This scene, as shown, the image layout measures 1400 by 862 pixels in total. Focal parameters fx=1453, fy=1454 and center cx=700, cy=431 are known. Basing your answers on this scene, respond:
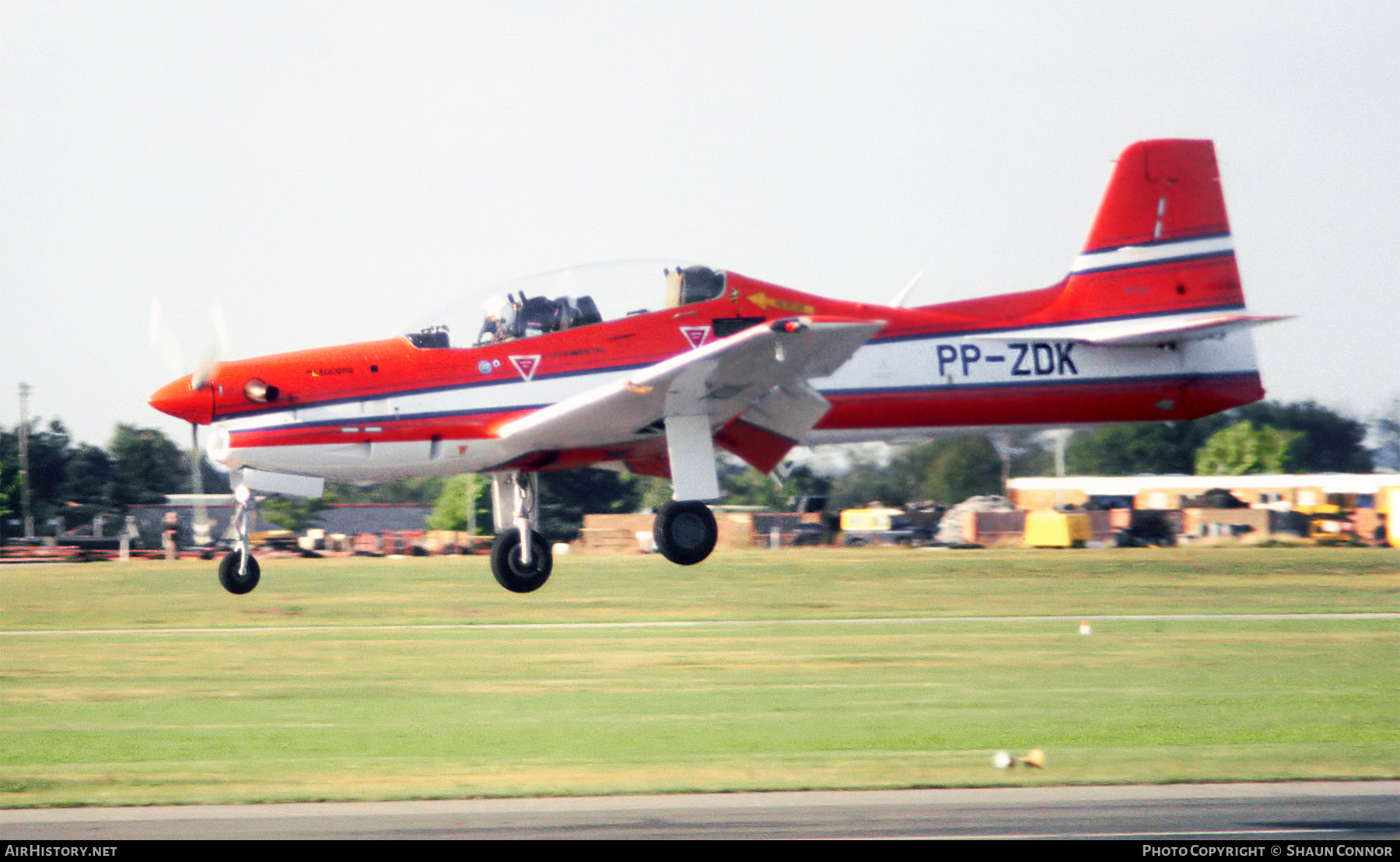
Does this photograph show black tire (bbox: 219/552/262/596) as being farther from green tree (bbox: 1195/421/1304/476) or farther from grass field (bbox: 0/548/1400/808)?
green tree (bbox: 1195/421/1304/476)

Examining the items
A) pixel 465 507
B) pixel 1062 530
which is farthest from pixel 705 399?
pixel 465 507

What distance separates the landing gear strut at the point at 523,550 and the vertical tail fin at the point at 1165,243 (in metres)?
7.54

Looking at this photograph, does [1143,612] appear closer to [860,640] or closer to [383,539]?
[860,640]

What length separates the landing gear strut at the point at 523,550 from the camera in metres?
16.8

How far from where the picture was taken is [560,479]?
215ft

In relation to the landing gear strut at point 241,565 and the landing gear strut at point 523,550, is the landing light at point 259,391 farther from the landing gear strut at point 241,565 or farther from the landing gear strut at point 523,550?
the landing gear strut at point 523,550

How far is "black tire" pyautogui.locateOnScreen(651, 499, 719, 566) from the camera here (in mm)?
15711

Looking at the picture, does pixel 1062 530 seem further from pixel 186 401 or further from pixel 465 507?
pixel 186 401

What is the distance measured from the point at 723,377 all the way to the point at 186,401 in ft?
18.7

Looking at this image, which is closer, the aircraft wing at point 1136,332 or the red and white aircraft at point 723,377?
the red and white aircraft at point 723,377

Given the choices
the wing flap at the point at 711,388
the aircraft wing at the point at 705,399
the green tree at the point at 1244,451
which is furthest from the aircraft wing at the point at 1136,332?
the green tree at the point at 1244,451

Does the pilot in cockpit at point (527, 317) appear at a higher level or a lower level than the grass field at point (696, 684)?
higher

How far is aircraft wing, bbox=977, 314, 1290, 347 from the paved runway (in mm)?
5459

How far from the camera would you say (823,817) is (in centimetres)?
1360
